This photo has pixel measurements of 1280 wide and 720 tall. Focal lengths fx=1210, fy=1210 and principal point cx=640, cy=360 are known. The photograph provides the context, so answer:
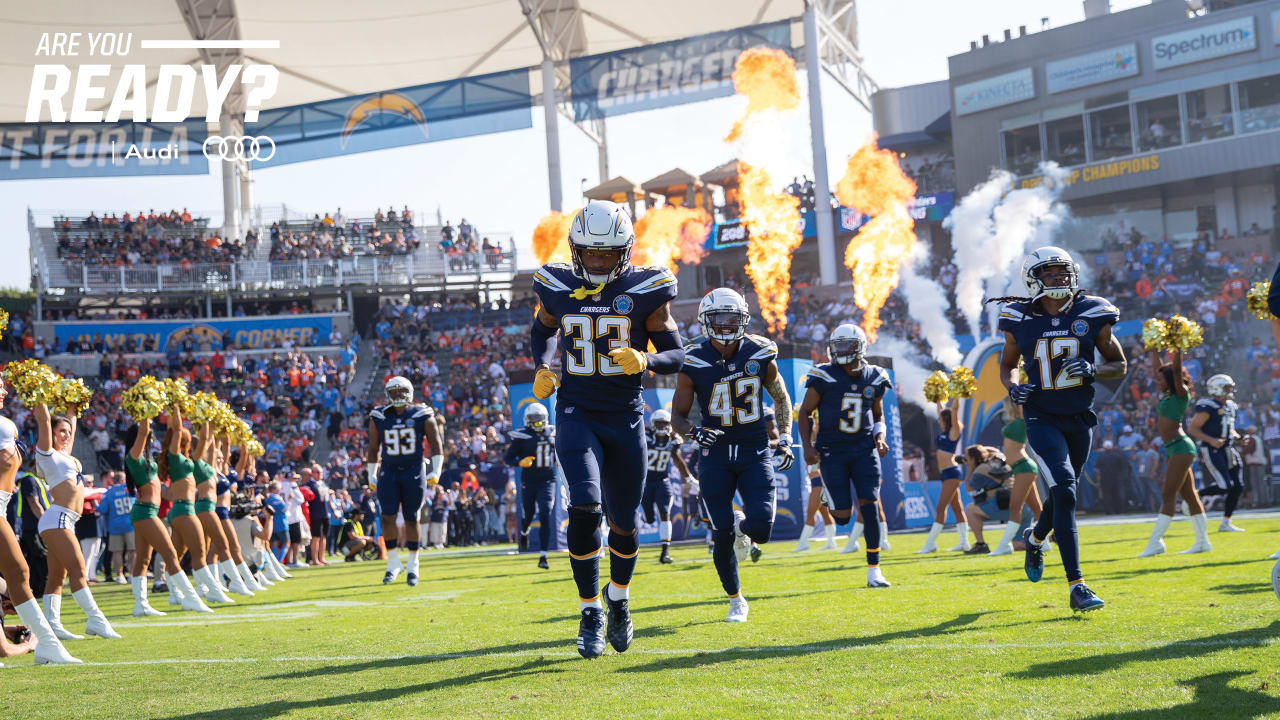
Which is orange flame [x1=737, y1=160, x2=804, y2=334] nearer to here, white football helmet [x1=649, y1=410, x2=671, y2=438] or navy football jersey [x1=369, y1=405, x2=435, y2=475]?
white football helmet [x1=649, y1=410, x2=671, y2=438]

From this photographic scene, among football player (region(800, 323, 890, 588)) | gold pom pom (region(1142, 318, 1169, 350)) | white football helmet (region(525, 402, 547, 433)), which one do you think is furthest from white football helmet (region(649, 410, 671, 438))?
gold pom pom (region(1142, 318, 1169, 350))

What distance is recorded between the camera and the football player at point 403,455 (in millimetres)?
14711

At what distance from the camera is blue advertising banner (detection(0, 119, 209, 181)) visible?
4962 centimetres

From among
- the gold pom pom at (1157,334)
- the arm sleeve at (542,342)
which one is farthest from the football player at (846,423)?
the arm sleeve at (542,342)

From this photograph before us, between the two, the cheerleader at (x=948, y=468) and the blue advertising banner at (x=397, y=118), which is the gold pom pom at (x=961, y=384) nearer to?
the cheerleader at (x=948, y=468)

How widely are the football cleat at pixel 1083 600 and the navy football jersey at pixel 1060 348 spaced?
3.82 ft

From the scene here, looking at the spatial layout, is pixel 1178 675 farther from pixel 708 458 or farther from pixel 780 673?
pixel 708 458

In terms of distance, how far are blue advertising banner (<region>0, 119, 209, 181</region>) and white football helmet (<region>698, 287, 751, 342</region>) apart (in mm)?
45138

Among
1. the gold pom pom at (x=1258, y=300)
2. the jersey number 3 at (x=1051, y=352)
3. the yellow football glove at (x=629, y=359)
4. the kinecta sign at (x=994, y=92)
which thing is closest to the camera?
the yellow football glove at (x=629, y=359)

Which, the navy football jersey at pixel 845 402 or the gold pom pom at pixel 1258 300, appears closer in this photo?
the gold pom pom at pixel 1258 300

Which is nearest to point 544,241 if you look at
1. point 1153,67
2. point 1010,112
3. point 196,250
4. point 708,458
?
point 196,250

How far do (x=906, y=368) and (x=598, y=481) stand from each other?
28.7m

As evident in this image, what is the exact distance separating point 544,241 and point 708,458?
38.1m

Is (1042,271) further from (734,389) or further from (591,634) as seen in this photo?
(591,634)
